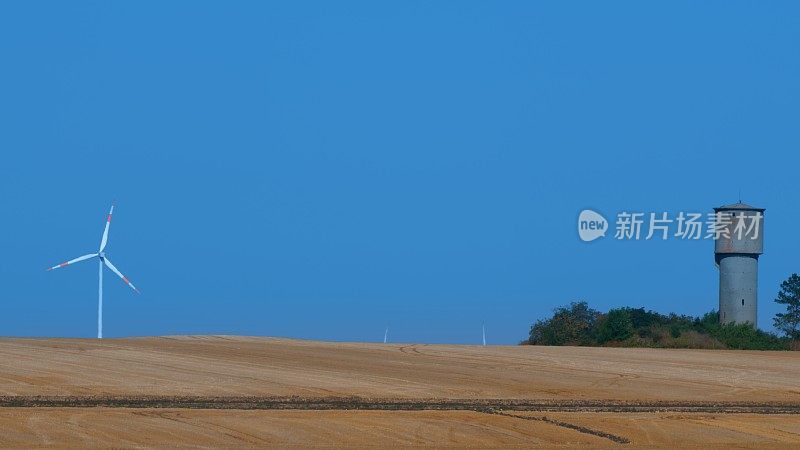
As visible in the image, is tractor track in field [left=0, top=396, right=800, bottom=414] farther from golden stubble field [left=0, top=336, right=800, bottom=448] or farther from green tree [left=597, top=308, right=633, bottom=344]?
green tree [left=597, top=308, right=633, bottom=344]

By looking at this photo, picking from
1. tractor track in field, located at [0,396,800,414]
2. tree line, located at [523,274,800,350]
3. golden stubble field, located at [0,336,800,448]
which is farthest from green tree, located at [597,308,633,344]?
tractor track in field, located at [0,396,800,414]

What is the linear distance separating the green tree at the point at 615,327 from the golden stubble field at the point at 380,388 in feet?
59.4

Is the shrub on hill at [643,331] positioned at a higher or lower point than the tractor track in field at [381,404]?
higher

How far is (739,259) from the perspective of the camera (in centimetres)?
8725

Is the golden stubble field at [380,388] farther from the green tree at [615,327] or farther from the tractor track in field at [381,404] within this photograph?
the green tree at [615,327]

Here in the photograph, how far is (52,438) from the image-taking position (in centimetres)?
2509

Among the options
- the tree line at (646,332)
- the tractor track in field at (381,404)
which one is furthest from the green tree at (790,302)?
the tractor track in field at (381,404)

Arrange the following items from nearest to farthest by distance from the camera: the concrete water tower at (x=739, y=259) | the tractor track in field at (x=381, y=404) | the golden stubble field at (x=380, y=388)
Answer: the golden stubble field at (x=380, y=388) → the tractor track in field at (x=381, y=404) → the concrete water tower at (x=739, y=259)

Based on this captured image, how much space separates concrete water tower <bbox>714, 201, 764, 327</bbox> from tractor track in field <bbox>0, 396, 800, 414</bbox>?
2066 inches

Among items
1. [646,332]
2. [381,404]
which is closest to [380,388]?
[381,404]

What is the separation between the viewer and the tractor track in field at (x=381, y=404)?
30.8 m

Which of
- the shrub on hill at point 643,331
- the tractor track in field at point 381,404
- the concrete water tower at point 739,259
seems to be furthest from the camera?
the concrete water tower at point 739,259

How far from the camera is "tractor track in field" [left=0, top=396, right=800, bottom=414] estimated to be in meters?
30.8

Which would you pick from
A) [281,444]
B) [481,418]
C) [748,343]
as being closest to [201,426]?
[281,444]
